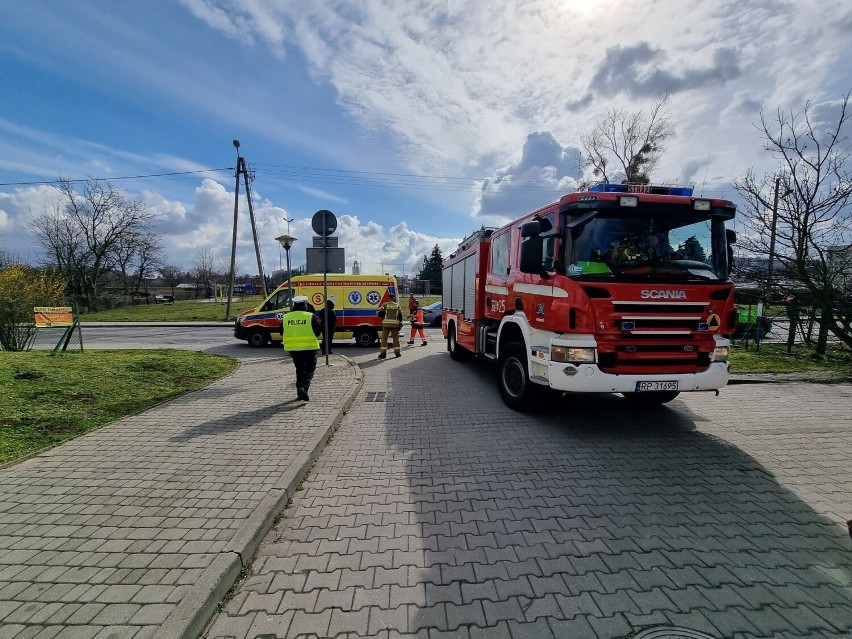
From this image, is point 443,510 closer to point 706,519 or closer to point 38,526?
point 706,519

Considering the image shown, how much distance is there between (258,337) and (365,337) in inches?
143

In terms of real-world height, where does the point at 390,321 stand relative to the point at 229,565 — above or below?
above

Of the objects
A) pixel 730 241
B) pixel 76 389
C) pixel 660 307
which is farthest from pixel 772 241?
pixel 76 389

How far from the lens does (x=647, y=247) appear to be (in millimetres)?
4789

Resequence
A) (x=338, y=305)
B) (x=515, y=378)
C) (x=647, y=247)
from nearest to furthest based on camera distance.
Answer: (x=647, y=247) → (x=515, y=378) → (x=338, y=305)

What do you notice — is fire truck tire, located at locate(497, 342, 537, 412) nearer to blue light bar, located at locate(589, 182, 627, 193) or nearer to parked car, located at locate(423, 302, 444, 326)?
blue light bar, located at locate(589, 182, 627, 193)

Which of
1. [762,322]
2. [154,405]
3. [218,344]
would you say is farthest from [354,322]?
[762,322]

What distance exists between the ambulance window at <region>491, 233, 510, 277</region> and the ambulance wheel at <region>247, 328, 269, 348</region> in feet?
30.4

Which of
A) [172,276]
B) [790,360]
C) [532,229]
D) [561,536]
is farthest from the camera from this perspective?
[172,276]

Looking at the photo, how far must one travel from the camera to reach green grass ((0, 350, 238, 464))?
4.57m

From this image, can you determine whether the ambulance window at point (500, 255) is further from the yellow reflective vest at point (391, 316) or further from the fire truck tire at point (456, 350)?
the yellow reflective vest at point (391, 316)

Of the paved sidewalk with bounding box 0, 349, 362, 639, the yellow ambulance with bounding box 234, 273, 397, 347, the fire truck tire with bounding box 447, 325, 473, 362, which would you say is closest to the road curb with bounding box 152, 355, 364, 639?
the paved sidewalk with bounding box 0, 349, 362, 639

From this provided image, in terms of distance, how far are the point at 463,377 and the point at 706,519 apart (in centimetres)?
567

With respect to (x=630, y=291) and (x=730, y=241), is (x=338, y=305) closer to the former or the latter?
(x=630, y=291)
